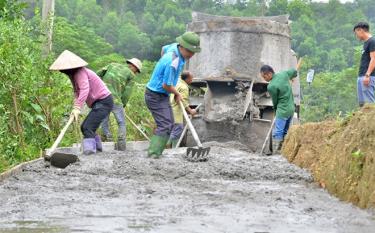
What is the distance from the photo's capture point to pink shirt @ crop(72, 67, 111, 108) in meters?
9.77

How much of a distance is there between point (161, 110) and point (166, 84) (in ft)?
1.51

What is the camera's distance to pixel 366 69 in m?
10.8

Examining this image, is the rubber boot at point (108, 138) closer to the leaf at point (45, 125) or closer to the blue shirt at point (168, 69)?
the leaf at point (45, 125)

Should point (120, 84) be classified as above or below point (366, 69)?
below

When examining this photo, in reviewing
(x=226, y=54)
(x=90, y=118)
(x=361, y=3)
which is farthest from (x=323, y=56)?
Result: (x=90, y=118)

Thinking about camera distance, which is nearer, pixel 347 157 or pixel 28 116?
pixel 347 157

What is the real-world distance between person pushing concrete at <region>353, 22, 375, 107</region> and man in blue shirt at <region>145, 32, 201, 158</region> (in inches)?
96.9

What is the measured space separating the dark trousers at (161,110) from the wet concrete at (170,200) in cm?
64

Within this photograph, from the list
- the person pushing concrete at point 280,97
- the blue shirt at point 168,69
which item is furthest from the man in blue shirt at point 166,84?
the person pushing concrete at point 280,97

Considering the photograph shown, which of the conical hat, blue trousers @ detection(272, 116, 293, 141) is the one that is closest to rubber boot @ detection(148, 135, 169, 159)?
the conical hat

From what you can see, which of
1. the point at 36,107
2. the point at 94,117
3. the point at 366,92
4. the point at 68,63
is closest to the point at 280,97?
the point at 366,92

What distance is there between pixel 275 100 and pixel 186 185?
17.5 ft

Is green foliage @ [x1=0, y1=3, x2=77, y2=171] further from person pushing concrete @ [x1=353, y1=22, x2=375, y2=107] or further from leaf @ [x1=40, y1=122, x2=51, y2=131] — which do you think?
person pushing concrete @ [x1=353, y1=22, x2=375, y2=107]

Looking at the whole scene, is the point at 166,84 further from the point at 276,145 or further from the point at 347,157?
the point at 276,145
